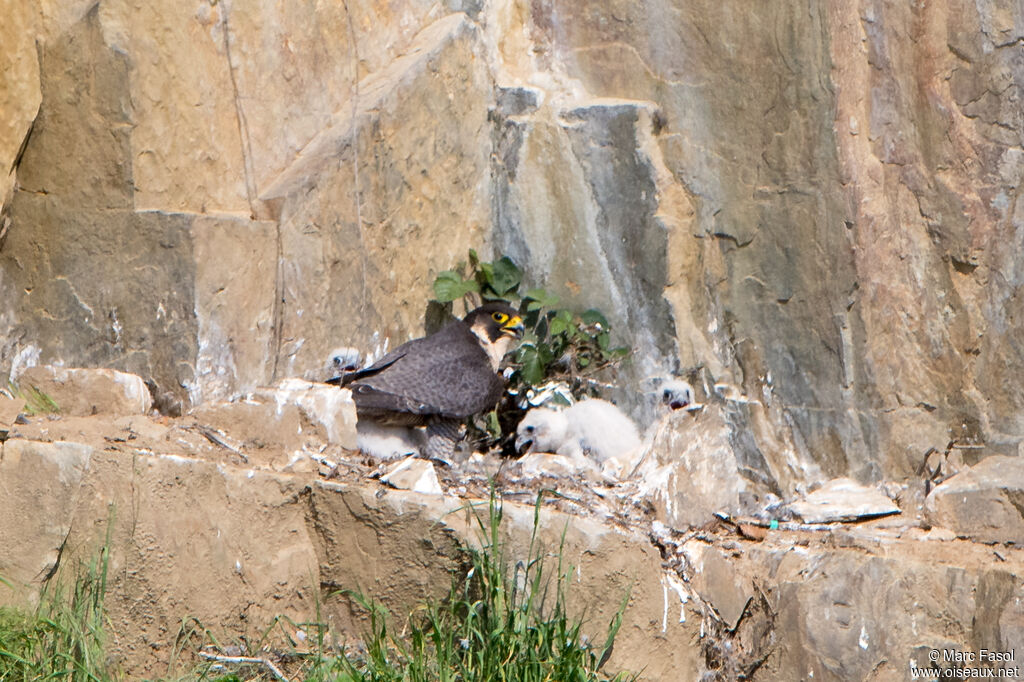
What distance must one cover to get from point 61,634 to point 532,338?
2.82 m

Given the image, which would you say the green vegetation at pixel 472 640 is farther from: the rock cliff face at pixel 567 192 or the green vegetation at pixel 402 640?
the rock cliff face at pixel 567 192

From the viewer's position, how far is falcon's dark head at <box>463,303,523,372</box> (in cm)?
536

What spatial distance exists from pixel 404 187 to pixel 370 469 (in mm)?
1540

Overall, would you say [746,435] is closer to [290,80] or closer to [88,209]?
[290,80]

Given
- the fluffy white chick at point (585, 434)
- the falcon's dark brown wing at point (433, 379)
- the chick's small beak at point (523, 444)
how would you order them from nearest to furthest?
the falcon's dark brown wing at point (433, 379)
the fluffy white chick at point (585, 434)
the chick's small beak at point (523, 444)

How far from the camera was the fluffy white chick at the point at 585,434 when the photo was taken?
5.09 m

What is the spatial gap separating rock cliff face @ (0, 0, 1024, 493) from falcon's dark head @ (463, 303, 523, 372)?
A: 1.11 feet

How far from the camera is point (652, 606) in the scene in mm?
3971

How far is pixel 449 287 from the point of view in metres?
5.52

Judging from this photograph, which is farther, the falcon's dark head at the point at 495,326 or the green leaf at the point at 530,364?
the green leaf at the point at 530,364

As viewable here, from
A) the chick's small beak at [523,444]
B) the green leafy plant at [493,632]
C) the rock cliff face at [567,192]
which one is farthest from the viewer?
the chick's small beak at [523,444]

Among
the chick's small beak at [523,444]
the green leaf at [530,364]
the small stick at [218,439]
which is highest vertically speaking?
the green leaf at [530,364]

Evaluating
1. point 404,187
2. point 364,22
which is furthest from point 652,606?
point 364,22

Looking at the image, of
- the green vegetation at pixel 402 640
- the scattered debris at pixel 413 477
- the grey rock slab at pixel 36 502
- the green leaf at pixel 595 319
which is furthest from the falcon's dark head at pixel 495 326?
the grey rock slab at pixel 36 502
